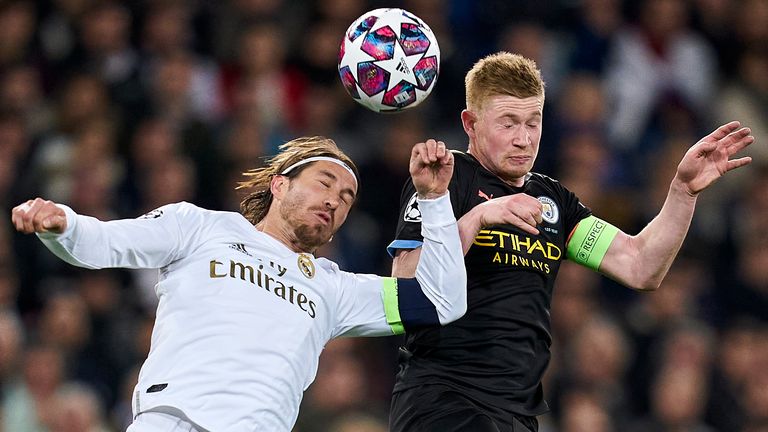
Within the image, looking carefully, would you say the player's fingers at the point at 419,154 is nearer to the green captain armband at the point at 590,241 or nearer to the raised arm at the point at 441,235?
the raised arm at the point at 441,235

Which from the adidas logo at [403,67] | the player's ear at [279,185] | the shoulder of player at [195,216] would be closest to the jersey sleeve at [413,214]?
the adidas logo at [403,67]

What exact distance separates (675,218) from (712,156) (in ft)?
1.03

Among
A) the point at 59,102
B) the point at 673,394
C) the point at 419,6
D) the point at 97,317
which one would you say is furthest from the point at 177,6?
the point at 673,394

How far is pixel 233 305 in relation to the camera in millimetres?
5039

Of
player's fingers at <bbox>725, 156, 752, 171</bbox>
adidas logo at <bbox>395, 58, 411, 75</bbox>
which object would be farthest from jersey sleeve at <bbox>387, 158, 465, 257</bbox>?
player's fingers at <bbox>725, 156, 752, 171</bbox>

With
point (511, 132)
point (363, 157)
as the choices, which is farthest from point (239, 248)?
point (363, 157)

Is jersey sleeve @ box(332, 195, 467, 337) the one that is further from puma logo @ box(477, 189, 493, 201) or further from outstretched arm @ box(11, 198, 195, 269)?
outstretched arm @ box(11, 198, 195, 269)

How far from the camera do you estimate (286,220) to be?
5461 mm

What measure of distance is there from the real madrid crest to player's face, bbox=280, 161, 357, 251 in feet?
0.23

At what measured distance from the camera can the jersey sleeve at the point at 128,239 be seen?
4754 mm

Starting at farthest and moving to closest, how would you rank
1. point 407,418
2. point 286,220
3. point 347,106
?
point 347,106
point 286,220
point 407,418

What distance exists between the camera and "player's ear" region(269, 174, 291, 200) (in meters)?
5.55

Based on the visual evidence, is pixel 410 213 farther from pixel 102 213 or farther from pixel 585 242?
pixel 102 213

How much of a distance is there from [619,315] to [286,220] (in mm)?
4961
